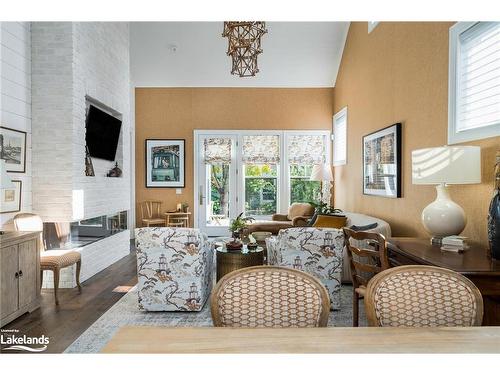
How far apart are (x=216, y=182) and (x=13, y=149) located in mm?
4667

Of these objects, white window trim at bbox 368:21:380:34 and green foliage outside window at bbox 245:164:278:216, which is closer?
white window trim at bbox 368:21:380:34

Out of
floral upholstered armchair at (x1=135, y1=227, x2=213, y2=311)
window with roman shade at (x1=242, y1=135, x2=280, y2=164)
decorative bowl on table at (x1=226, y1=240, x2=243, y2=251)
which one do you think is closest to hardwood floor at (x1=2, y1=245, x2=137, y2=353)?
floral upholstered armchair at (x1=135, y1=227, x2=213, y2=311)

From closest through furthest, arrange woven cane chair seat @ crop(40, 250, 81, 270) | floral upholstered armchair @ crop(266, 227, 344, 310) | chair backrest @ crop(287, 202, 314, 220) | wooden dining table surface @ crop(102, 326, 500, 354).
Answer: wooden dining table surface @ crop(102, 326, 500, 354)
floral upholstered armchair @ crop(266, 227, 344, 310)
woven cane chair seat @ crop(40, 250, 81, 270)
chair backrest @ crop(287, 202, 314, 220)

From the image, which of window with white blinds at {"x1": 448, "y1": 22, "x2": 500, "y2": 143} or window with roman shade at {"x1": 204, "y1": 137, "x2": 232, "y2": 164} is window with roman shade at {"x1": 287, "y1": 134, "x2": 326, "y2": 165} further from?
window with white blinds at {"x1": 448, "y1": 22, "x2": 500, "y2": 143}

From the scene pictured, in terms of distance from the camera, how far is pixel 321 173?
7766mm

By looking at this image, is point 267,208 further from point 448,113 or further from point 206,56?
point 448,113

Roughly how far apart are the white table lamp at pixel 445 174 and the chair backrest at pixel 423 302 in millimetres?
1373

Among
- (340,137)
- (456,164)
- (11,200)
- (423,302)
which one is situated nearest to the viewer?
(423,302)

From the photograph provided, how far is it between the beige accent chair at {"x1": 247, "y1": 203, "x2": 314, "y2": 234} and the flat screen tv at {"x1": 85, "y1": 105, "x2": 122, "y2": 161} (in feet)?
8.66

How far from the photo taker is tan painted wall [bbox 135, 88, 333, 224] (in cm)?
834

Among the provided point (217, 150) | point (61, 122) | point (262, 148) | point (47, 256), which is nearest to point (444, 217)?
point (47, 256)

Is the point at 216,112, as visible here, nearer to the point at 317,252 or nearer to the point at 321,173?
the point at 321,173

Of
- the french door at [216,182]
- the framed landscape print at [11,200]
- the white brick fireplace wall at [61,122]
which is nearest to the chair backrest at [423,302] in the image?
the framed landscape print at [11,200]
